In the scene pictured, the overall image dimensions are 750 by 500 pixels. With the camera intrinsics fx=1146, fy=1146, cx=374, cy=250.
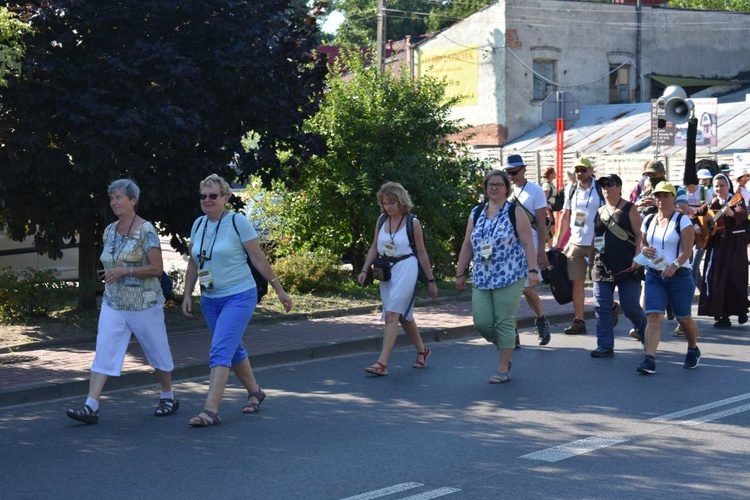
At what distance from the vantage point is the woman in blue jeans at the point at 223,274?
8.03 meters

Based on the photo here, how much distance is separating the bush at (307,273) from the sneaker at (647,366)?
20.3ft

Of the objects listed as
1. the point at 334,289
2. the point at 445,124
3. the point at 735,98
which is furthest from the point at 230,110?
the point at 735,98

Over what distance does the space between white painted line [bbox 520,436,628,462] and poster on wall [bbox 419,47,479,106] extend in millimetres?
33202

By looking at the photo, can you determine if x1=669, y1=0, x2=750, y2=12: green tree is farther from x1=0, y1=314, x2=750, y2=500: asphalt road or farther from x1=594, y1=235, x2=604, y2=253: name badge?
x1=0, y1=314, x2=750, y2=500: asphalt road

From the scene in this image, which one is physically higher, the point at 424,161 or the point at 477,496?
Answer: the point at 424,161

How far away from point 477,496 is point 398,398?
9.97ft

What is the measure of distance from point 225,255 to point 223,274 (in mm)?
135

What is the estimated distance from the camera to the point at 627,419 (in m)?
7.97

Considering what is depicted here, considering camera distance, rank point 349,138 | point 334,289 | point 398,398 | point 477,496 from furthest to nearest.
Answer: point 349,138 < point 334,289 < point 398,398 < point 477,496

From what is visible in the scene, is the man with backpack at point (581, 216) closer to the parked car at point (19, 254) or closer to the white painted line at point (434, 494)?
the white painted line at point (434, 494)

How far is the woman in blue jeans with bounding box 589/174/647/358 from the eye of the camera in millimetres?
10594

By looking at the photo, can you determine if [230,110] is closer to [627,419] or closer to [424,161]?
[424,161]

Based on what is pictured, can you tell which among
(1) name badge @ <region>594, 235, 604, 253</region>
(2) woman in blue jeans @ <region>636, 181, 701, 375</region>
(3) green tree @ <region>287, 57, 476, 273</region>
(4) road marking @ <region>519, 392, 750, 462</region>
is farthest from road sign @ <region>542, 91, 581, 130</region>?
(4) road marking @ <region>519, 392, 750, 462</region>

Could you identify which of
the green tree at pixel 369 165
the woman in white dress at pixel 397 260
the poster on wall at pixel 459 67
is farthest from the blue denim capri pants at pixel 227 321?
the poster on wall at pixel 459 67
